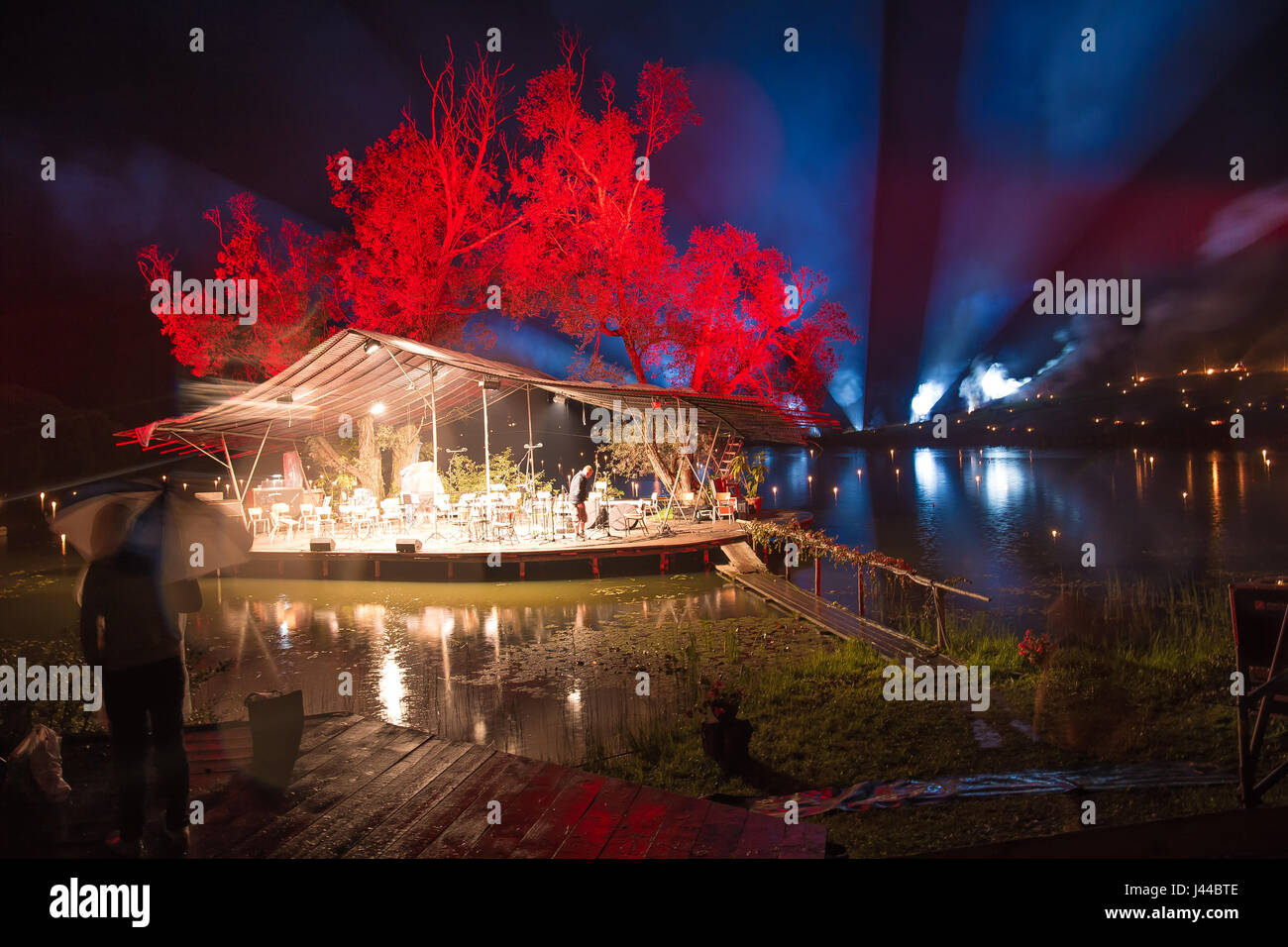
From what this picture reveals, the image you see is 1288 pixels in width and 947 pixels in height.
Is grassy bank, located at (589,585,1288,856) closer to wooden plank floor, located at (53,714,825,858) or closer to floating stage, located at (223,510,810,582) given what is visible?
wooden plank floor, located at (53,714,825,858)

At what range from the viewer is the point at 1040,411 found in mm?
125562

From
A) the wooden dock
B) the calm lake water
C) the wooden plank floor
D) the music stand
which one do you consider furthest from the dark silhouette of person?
the wooden dock

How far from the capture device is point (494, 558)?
518 inches

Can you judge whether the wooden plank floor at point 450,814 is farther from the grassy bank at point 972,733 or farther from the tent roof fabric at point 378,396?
the tent roof fabric at point 378,396

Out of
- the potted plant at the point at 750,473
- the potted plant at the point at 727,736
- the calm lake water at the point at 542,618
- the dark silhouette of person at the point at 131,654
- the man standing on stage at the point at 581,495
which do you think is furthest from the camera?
the potted plant at the point at 750,473

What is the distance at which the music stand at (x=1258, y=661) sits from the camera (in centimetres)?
379

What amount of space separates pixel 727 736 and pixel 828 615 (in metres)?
5.14

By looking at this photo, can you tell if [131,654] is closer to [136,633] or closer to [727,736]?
[136,633]

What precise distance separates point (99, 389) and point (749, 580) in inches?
1682

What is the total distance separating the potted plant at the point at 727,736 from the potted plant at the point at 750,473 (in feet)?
48.6

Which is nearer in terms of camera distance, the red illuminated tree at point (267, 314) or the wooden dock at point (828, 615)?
the wooden dock at point (828, 615)

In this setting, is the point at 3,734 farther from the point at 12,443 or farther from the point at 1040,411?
the point at 1040,411

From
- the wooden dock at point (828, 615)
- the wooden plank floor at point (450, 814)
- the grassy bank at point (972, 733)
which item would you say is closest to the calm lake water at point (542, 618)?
the wooden dock at point (828, 615)

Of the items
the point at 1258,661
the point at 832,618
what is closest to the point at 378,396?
the point at 832,618
